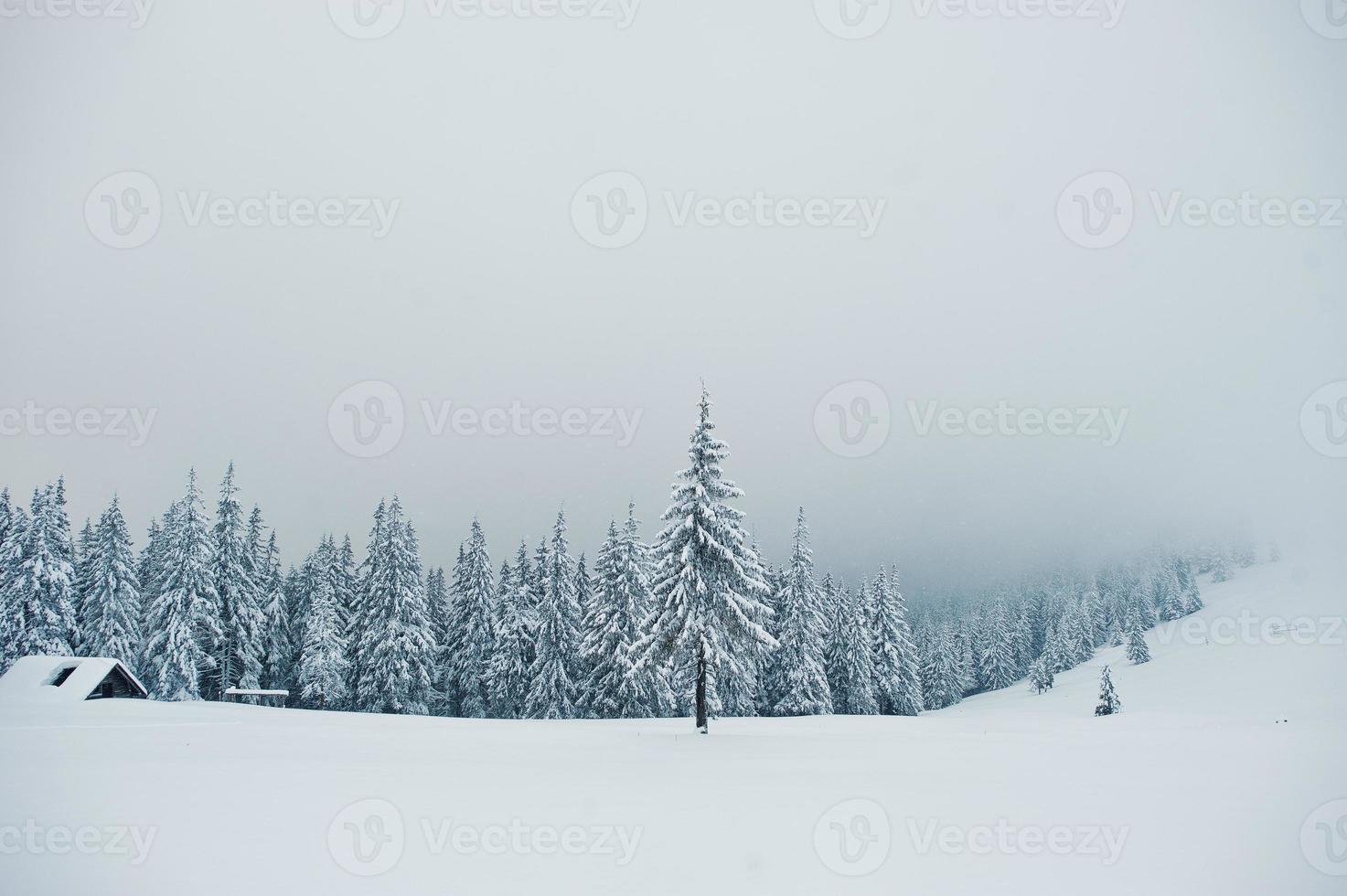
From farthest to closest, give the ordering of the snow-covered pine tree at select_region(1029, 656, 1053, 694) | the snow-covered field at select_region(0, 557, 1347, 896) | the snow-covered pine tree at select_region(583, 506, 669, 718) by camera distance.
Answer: the snow-covered pine tree at select_region(1029, 656, 1053, 694)
the snow-covered pine tree at select_region(583, 506, 669, 718)
the snow-covered field at select_region(0, 557, 1347, 896)

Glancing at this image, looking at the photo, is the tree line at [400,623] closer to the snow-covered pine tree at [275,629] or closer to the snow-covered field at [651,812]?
the snow-covered pine tree at [275,629]

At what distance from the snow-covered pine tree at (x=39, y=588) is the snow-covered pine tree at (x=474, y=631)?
76.3 feet

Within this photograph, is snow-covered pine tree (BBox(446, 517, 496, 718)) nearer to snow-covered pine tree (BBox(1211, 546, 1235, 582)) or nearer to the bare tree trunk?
the bare tree trunk

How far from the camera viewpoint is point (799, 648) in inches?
2000

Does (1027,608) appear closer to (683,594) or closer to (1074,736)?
(1074,736)

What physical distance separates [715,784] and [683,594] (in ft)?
35.0

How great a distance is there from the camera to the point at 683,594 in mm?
26297

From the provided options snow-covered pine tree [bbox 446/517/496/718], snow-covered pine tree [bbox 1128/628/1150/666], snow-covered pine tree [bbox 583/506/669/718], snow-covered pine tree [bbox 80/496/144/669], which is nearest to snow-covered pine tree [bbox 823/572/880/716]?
snow-covered pine tree [bbox 583/506/669/718]

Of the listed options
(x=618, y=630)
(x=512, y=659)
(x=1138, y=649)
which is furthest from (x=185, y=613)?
(x=1138, y=649)

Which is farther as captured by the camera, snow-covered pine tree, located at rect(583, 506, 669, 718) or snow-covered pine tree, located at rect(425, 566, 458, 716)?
snow-covered pine tree, located at rect(425, 566, 458, 716)

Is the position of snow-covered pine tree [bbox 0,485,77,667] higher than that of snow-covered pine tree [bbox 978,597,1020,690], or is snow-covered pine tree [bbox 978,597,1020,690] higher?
snow-covered pine tree [bbox 0,485,77,667]

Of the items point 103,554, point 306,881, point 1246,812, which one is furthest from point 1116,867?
point 103,554

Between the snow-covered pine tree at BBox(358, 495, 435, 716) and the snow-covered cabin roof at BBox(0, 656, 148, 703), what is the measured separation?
14486 millimetres

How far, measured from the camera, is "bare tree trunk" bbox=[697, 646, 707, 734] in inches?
1039
